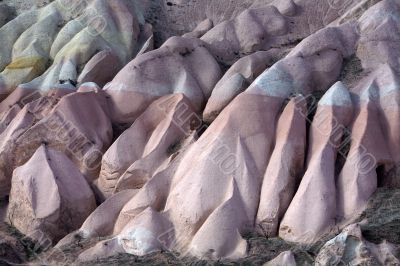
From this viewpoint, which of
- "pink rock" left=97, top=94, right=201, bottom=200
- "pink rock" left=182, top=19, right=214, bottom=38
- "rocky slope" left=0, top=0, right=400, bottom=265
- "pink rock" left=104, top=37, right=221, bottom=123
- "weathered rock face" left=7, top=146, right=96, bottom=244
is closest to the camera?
"rocky slope" left=0, top=0, right=400, bottom=265

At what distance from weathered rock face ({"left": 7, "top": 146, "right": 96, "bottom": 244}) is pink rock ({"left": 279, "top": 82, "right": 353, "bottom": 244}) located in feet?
12.7

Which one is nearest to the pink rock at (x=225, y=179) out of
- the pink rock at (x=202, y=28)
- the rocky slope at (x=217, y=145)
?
the rocky slope at (x=217, y=145)

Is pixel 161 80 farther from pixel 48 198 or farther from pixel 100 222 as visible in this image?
pixel 100 222

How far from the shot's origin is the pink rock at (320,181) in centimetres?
1283

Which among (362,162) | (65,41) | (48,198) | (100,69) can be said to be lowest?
(48,198)

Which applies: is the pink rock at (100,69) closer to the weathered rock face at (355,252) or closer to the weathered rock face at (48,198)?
the weathered rock face at (48,198)

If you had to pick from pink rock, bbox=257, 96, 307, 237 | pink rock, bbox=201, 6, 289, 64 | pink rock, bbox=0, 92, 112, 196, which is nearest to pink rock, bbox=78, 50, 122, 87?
pink rock, bbox=0, 92, 112, 196

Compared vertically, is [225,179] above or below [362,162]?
below

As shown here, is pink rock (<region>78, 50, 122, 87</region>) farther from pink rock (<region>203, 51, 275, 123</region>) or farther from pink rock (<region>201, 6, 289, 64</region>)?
pink rock (<region>203, 51, 275, 123</region>)

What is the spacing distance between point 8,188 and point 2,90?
3423mm

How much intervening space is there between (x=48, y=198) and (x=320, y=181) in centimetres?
479

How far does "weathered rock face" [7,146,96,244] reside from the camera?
14.5m

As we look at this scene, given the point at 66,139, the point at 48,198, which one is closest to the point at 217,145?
the point at 48,198

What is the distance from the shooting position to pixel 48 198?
14.7 meters
